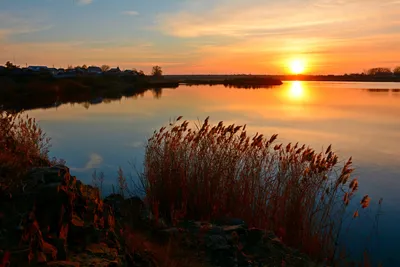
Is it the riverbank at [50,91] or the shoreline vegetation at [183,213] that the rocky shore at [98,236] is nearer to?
the shoreline vegetation at [183,213]

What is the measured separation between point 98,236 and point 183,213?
2.24 meters

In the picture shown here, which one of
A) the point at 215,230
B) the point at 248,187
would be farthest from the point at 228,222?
the point at 248,187

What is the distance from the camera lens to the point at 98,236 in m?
4.72

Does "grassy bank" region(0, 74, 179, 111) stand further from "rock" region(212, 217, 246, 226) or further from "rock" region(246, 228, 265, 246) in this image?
"rock" region(246, 228, 265, 246)

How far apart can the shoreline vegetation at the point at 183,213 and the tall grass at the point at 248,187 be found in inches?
0.9

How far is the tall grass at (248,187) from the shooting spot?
747cm

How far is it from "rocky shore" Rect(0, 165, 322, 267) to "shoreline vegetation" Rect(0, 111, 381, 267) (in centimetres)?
1

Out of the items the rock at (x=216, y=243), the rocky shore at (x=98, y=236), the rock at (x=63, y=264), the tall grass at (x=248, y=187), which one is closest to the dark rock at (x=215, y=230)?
the rocky shore at (x=98, y=236)

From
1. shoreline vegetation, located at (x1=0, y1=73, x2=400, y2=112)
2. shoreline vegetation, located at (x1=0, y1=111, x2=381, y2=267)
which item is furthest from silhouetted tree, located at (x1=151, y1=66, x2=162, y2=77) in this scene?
shoreline vegetation, located at (x1=0, y1=111, x2=381, y2=267)

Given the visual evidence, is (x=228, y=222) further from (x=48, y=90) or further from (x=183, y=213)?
(x=48, y=90)

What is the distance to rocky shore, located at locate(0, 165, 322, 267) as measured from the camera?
159 inches

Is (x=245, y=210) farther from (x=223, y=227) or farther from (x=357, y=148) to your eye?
(x=357, y=148)

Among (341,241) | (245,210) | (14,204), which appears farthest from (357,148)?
(14,204)

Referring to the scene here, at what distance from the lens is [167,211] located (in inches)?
324
